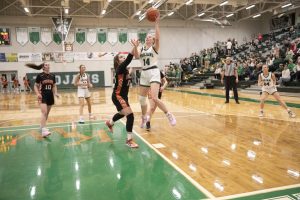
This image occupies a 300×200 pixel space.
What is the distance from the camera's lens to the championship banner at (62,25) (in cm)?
2739

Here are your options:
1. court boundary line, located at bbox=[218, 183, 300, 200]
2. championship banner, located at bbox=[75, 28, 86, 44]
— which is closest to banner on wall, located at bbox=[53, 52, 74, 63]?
championship banner, located at bbox=[75, 28, 86, 44]

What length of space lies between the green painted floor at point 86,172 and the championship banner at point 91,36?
25371 mm

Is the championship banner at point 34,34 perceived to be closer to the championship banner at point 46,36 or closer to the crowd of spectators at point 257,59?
the championship banner at point 46,36

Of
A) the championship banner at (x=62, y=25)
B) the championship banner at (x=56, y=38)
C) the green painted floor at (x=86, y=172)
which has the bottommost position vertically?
the green painted floor at (x=86, y=172)

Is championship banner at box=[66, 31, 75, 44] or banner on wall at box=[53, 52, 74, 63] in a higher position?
championship banner at box=[66, 31, 75, 44]

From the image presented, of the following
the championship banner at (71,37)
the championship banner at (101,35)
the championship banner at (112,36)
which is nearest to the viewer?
the championship banner at (71,37)

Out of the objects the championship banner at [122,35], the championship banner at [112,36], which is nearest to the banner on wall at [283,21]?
the championship banner at [122,35]

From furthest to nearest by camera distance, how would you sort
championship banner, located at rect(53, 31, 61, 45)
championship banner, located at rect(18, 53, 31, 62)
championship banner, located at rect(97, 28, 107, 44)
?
championship banner, located at rect(97, 28, 107, 44)
championship banner, located at rect(53, 31, 61, 45)
championship banner, located at rect(18, 53, 31, 62)

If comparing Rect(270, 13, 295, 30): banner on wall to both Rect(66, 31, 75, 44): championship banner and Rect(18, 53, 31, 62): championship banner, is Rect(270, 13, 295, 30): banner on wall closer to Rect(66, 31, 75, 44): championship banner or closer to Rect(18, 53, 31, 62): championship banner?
Rect(66, 31, 75, 44): championship banner

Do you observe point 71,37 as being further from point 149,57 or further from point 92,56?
point 149,57

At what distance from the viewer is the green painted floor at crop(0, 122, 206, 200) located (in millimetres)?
3189

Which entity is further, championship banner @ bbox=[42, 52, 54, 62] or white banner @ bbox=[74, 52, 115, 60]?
white banner @ bbox=[74, 52, 115, 60]

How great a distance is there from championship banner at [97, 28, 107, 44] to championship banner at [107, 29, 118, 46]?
432 mm

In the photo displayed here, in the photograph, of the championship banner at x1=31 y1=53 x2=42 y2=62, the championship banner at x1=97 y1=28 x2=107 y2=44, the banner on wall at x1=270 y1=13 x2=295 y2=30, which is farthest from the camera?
the banner on wall at x1=270 y1=13 x2=295 y2=30
